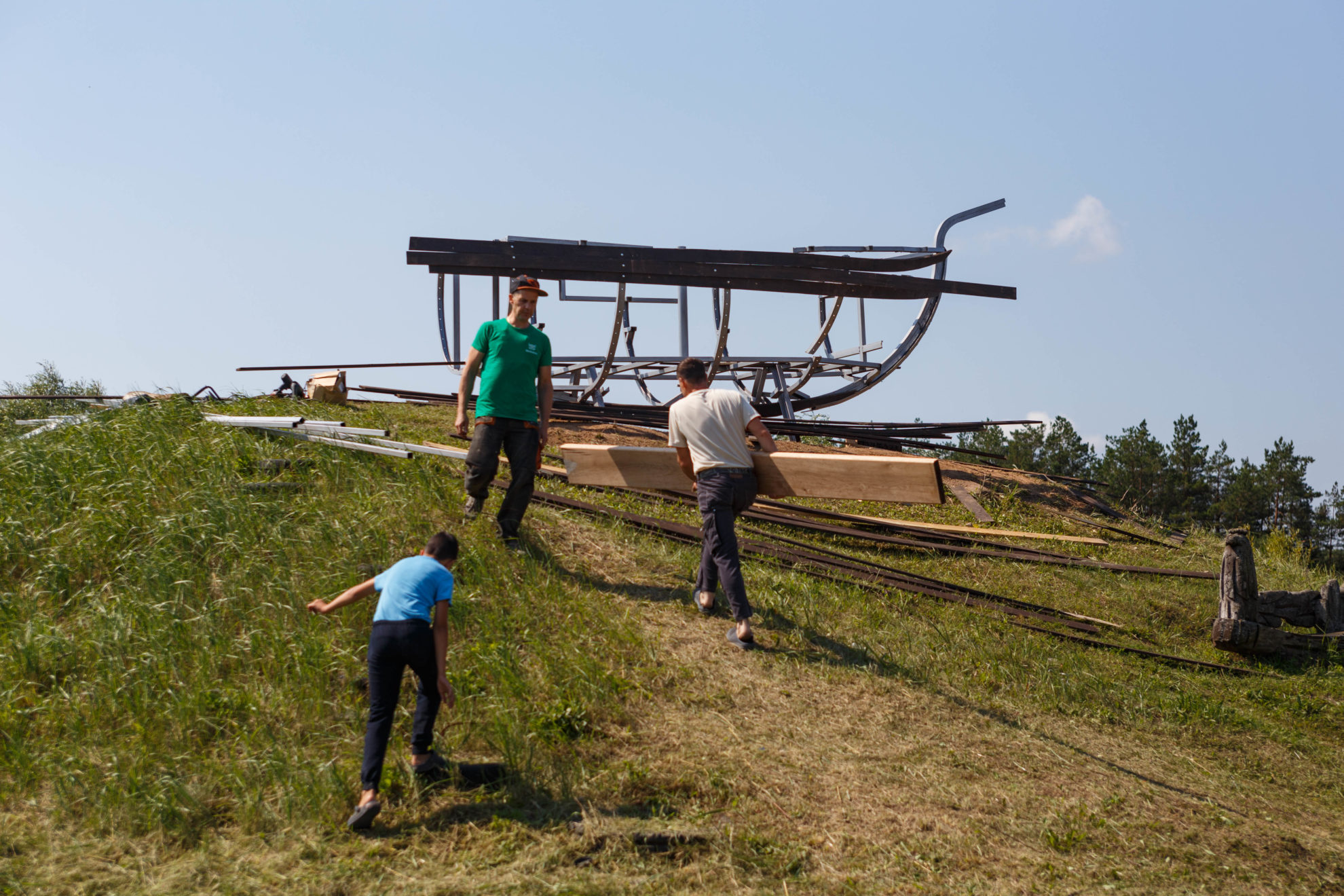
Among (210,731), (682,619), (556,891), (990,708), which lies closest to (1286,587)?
(990,708)

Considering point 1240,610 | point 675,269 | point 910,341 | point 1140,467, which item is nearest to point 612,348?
point 675,269

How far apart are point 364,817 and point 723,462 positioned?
3.12m

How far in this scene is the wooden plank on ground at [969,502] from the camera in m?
12.5

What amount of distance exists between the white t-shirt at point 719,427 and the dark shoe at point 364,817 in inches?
119

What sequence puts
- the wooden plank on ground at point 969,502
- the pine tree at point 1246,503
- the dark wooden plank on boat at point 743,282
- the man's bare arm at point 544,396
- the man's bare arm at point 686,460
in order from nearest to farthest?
the man's bare arm at point 686,460
the man's bare arm at point 544,396
the wooden plank on ground at point 969,502
the dark wooden plank on boat at point 743,282
the pine tree at point 1246,503

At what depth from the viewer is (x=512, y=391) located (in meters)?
6.95

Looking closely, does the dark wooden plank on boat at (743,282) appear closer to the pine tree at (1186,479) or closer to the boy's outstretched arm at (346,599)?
the boy's outstretched arm at (346,599)

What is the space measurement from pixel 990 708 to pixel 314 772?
14.5ft

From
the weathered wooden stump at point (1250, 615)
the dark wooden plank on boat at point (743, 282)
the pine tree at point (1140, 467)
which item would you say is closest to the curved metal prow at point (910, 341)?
the dark wooden plank on boat at point (743, 282)

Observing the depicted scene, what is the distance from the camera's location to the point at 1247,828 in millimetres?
5602

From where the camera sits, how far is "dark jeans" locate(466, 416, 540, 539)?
23.0 ft

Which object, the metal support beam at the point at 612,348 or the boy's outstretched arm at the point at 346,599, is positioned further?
the metal support beam at the point at 612,348

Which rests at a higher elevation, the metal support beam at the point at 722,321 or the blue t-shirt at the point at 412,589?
the metal support beam at the point at 722,321

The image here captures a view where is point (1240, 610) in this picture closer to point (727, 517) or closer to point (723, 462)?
point (727, 517)
